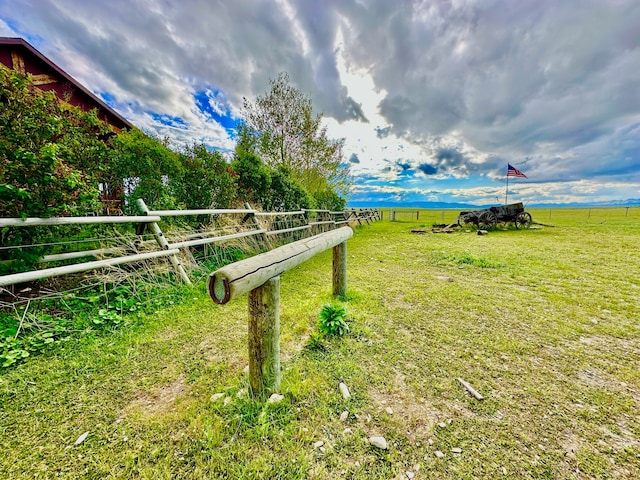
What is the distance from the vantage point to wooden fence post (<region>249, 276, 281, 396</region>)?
5.82 ft

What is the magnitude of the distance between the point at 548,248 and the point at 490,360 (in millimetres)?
7983

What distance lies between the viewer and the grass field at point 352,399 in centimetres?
143

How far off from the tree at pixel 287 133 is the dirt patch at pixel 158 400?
11541 millimetres

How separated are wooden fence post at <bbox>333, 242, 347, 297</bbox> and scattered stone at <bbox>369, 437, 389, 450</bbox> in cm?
225

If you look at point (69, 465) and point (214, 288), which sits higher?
point (214, 288)

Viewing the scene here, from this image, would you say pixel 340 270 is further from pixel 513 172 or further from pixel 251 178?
pixel 513 172

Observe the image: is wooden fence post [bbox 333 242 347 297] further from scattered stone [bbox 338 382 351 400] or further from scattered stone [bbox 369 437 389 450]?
scattered stone [bbox 369 437 389 450]

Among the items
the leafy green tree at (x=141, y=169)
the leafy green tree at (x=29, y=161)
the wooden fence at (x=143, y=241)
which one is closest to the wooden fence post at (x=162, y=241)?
the wooden fence at (x=143, y=241)

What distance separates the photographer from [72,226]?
10.8 feet

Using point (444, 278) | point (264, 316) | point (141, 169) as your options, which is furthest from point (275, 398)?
point (141, 169)

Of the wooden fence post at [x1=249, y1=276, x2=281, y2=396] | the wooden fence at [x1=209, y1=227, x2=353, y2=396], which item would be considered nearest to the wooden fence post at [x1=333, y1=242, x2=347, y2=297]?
the wooden fence at [x1=209, y1=227, x2=353, y2=396]

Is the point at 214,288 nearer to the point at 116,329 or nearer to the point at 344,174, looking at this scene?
the point at 116,329

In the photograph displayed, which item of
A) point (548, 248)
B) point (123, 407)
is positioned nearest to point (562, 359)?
point (123, 407)

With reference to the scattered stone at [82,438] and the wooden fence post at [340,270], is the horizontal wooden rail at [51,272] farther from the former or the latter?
the wooden fence post at [340,270]
